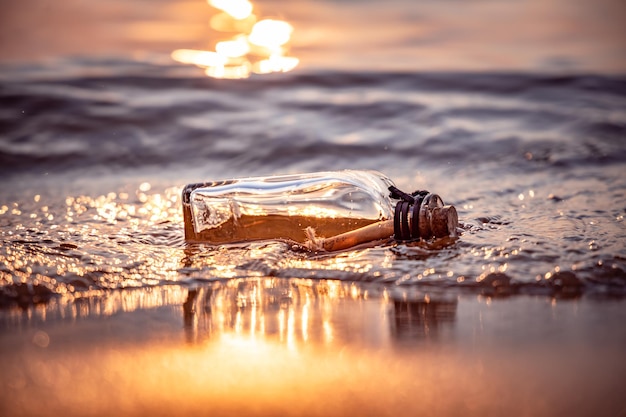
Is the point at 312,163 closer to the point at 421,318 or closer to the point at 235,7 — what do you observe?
the point at 421,318

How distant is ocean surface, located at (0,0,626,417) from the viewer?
1542mm

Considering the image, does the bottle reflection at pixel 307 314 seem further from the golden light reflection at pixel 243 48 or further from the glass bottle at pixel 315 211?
the golden light reflection at pixel 243 48

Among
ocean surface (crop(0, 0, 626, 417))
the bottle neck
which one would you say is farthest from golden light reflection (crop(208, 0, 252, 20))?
the bottle neck

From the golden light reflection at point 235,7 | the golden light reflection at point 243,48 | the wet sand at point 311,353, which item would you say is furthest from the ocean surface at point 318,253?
the golden light reflection at point 235,7

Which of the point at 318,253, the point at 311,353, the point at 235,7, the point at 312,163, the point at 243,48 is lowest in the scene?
the point at 311,353

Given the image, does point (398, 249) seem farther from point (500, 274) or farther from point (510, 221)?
point (510, 221)

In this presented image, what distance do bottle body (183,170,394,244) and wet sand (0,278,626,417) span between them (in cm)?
39

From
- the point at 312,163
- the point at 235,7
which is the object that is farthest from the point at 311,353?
the point at 235,7

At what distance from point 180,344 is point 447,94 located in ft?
14.7

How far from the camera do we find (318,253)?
8.02 feet

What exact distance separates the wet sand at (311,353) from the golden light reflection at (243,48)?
457cm

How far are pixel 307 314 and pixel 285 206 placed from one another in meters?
0.68

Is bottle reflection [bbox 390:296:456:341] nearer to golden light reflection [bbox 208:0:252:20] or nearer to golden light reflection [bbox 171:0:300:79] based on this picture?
golden light reflection [bbox 171:0:300:79]

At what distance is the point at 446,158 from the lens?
14.7 ft
